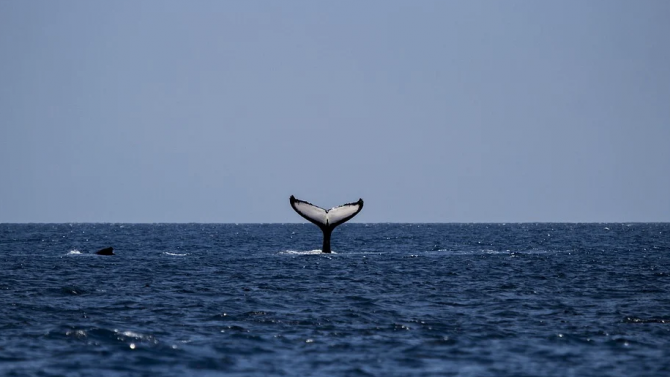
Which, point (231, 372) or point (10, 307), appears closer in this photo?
point (231, 372)

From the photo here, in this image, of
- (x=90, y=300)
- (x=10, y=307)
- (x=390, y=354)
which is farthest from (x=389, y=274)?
(x=390, y=354)

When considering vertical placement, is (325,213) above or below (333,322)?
above

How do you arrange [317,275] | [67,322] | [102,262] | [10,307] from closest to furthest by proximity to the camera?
[67,322], [10,307], [317,275], [102,262]

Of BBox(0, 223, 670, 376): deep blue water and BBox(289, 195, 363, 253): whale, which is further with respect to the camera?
BBox(289, 195, 363, 253): whale

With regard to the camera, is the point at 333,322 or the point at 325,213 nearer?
the point at 333,322

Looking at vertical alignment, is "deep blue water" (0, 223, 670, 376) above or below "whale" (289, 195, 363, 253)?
below

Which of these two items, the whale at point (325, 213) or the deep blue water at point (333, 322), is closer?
the deep blue water at point (333, 322)

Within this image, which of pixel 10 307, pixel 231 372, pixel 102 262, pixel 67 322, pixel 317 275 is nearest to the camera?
pixel 231 372

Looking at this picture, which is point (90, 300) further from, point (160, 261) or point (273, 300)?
point (160, 261)

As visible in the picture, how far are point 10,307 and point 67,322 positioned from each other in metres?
3.51

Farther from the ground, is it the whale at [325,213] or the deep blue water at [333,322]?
the whale at [325,213]

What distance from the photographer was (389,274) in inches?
1401

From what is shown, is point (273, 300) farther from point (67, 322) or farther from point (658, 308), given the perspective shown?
point (658, 308)

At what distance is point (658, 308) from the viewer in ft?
78.1
